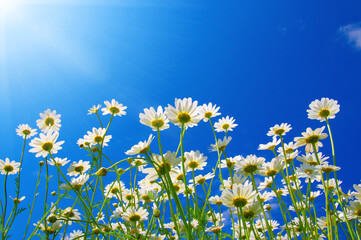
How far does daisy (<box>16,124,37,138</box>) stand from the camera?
2941 mm

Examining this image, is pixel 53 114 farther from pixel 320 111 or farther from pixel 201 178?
pixel 320 111

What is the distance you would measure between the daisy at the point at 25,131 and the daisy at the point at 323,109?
8.72 feet

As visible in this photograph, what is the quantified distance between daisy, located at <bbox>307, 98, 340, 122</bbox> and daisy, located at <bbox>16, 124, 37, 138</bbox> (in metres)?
2.66

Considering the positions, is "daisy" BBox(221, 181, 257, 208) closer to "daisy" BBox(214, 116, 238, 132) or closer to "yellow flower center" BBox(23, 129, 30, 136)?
"daisy" BBox(214, 116, 238, 132)

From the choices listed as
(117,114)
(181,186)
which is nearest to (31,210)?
(117,114)

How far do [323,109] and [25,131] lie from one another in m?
2.82

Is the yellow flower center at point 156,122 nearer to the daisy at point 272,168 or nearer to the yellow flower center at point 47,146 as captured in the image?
the daisy at point 272,168

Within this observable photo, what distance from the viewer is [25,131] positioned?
2943 mm

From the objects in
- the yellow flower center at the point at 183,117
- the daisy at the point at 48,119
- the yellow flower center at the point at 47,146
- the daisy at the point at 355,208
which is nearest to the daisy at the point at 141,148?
the yellow flower center at the point at 183,117

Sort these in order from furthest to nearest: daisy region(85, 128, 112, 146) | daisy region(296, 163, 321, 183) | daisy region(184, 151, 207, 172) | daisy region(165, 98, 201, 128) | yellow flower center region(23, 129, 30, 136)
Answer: yellow flower center region(23, 129, 30, 136), daisy region(85, 128, 112, 146), daisy region(296, 163, 321, 183), daisy region(184, 151, 207, 172), daisy region(165, 98, 201, 128)

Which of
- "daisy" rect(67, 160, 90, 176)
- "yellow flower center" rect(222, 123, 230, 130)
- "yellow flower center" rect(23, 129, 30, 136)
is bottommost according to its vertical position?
"daisy" rect(67, 160, 90, 176)

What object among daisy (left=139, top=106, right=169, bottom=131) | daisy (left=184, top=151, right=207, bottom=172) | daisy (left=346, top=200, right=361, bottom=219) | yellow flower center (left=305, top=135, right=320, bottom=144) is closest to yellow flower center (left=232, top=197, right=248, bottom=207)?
daisy (left=184, top=151, right=207, bottom=172)

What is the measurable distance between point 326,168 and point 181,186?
962 mm

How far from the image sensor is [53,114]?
2715 millimetres
